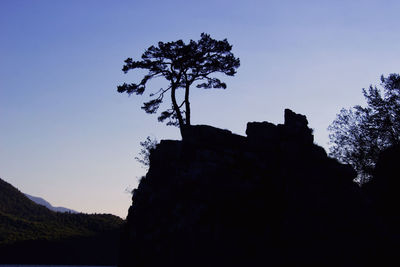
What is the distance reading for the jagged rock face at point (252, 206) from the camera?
86.2 feet

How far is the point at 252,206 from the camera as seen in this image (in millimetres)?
28094

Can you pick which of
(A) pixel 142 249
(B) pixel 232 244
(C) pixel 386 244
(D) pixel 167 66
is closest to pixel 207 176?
(B) pixel 232 244

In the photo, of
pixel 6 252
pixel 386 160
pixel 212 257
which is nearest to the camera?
pixel 212 257

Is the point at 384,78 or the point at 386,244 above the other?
the point at 384,78

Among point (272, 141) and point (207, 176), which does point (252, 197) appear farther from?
point (272, 141)

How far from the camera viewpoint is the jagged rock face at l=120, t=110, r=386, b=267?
26281 millimetres

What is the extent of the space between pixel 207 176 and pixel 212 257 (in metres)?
5.89

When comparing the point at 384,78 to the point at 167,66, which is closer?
the point at 167,66

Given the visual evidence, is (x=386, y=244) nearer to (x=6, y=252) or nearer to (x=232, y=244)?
(x=232, y=244)

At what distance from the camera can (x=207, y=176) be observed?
28.7m

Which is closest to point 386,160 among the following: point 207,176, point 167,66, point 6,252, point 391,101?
point 391,101

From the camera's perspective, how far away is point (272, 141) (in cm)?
3188

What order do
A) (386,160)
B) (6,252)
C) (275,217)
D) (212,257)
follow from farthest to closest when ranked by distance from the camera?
(6,252) → (386,160) → (275,217) → (212,257)

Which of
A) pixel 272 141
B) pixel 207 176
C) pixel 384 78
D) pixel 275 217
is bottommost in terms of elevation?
pixel 275 217
